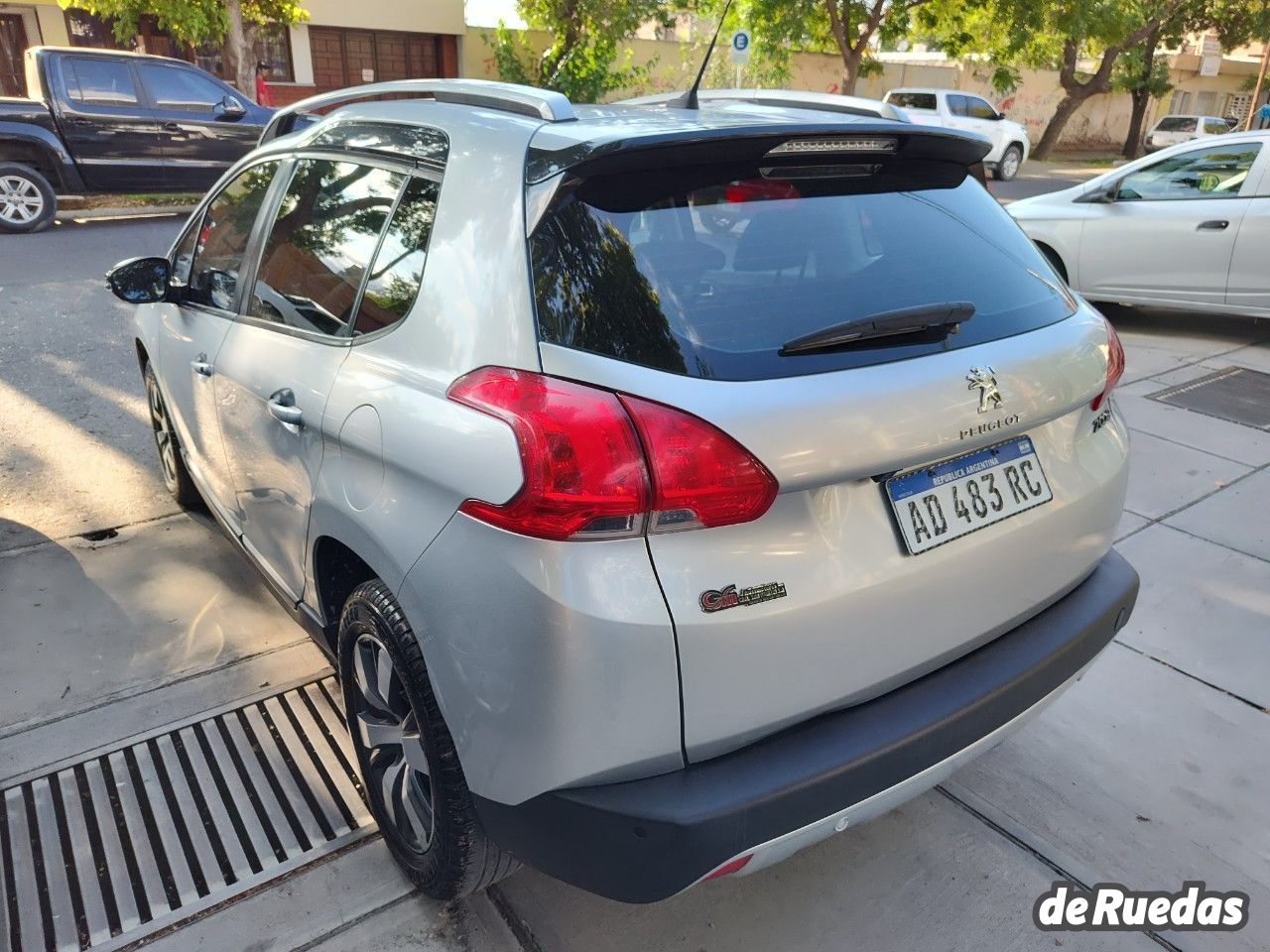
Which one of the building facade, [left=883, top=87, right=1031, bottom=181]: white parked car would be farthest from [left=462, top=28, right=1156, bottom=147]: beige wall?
[left=883, top=87, right=1031, bottom=181]: white parked car

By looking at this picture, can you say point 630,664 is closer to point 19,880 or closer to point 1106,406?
point 1106,406

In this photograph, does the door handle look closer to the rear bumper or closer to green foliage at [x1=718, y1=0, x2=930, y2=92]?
the rear bumper

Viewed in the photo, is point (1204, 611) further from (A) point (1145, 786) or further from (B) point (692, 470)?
(B) point (692, 470)

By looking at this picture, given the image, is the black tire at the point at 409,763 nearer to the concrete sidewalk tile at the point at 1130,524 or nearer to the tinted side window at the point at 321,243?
the tinted side window at the point at 321,243

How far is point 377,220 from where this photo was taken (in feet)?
7.66

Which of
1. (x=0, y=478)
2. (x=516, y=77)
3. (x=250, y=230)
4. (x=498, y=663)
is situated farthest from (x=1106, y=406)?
(x=516, y=77)

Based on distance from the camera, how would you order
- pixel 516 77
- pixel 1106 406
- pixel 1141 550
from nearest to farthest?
pixel 1106 406, pixel 1141 550, pixel 516 77

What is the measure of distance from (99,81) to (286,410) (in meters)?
11.6

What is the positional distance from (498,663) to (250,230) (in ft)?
6.28

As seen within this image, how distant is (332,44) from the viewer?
78.3 ft

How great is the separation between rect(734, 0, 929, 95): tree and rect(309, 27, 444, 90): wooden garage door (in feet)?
27.2

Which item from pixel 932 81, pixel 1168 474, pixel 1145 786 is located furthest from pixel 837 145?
pixel 932 81

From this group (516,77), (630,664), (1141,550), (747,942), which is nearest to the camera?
(630,664)

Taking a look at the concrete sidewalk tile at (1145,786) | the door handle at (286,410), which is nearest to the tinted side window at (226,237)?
the door handle at (286,410)
